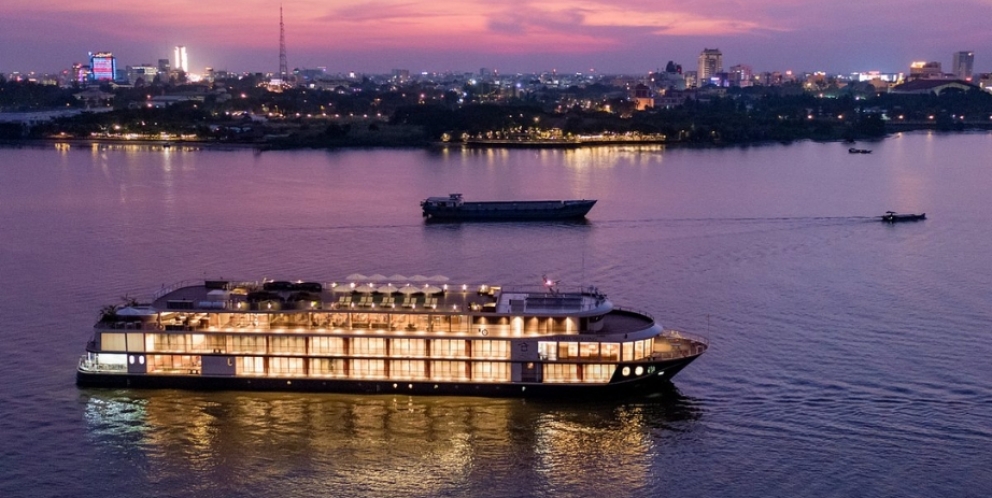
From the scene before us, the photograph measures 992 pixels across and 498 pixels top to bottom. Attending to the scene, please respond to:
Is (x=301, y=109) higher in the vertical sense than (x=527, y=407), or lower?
higher

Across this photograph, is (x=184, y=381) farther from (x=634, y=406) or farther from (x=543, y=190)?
(x=543, y=190)

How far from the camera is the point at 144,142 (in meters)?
59.2

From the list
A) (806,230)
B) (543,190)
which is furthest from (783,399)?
(543,190)

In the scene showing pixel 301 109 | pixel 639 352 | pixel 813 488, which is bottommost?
pixel 813 488

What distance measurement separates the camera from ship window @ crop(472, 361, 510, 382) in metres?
13.1

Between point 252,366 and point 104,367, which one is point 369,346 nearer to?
point 252,366

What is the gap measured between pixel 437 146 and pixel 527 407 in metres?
44.2

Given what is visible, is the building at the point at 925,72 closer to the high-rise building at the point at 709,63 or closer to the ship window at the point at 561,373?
the high-rise building at the point at 709,63

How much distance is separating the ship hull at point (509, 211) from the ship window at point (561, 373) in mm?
16329

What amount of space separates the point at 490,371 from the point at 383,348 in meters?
1.38

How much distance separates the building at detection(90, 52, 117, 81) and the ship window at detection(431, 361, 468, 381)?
130 m

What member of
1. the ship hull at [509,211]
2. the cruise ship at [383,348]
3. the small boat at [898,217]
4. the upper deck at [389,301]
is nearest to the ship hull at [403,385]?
the cruise ship at [383,348]

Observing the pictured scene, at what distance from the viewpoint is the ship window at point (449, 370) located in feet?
43.2

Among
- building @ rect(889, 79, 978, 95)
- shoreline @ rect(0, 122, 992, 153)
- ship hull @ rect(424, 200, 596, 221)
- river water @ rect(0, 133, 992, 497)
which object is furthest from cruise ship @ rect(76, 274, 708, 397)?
building @ rect(889, 79, 978, 95)
